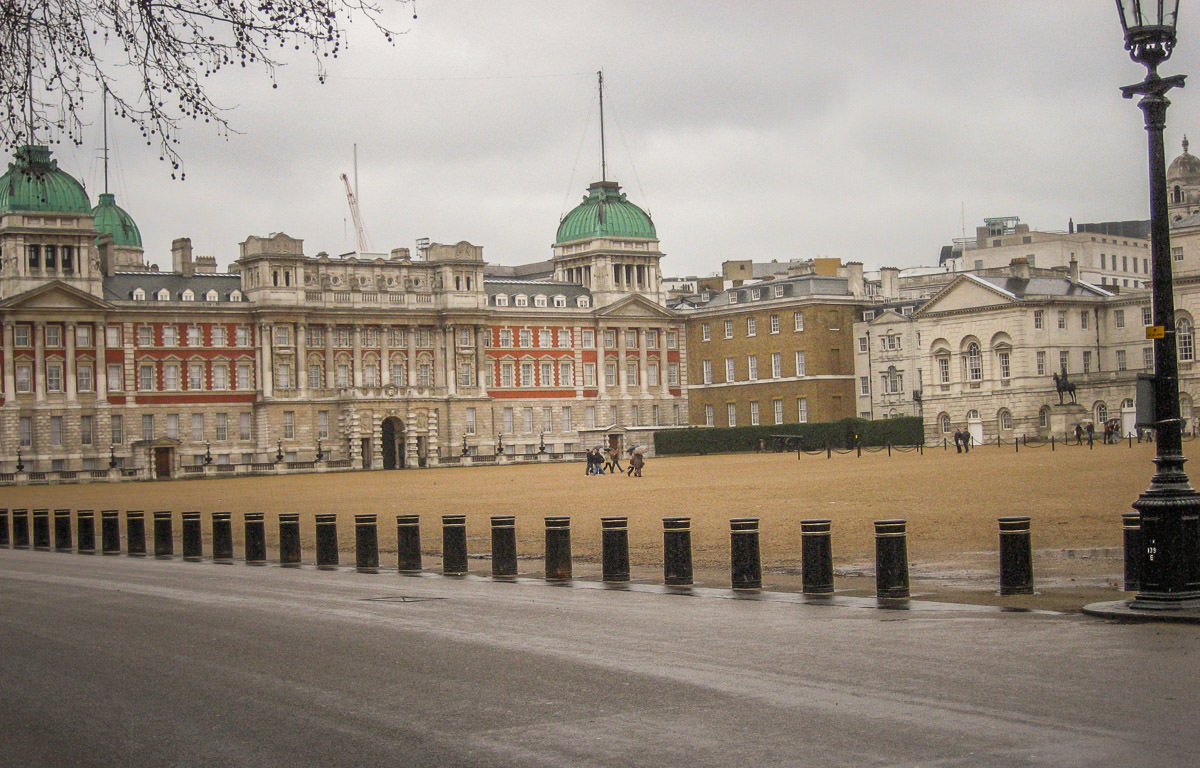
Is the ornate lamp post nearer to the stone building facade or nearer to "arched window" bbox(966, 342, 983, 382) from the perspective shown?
the stone building facade

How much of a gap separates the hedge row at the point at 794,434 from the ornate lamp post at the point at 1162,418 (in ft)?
241

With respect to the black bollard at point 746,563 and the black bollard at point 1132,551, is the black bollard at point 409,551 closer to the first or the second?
the black bollard at point 746,563

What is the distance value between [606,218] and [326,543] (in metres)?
101

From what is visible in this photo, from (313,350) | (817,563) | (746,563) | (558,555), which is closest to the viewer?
(817,563)

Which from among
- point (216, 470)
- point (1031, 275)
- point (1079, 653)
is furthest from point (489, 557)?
point (1031, 275)

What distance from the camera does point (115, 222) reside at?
413 ft

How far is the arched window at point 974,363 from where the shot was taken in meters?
106

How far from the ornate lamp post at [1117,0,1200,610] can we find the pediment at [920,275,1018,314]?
8965 cm

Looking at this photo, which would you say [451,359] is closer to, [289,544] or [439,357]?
[439,357]

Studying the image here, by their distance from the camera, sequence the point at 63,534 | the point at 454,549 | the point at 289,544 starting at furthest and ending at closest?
the point at 63,534 < the point at 289,544 < the point at 454,549

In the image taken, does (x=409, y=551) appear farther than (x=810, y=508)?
No

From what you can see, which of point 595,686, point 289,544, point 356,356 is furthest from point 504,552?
point 356,356

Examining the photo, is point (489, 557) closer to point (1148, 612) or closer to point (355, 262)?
point (1148, 612)

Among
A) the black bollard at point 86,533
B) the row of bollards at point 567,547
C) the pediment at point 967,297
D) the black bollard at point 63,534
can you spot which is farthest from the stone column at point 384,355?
the black bollard at point 86,533
